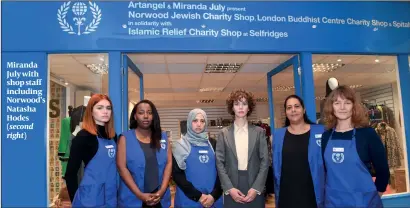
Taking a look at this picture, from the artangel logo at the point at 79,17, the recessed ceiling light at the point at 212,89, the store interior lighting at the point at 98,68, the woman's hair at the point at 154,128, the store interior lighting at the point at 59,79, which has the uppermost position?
the artangel logo at the point at 79,17

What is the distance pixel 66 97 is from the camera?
12.8 feet

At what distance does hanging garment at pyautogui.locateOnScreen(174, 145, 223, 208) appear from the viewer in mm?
2570

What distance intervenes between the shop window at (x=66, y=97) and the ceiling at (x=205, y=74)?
1cm

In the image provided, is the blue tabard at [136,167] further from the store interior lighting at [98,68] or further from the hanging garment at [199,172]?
the store interior lighting at [98,68]

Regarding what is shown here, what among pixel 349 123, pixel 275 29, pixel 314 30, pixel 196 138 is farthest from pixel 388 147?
pixel 196 138

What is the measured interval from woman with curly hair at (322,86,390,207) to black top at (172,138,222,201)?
84 centimetres

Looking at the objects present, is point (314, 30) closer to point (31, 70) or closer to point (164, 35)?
point (164, 35)

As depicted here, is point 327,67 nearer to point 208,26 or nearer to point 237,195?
point 208,26

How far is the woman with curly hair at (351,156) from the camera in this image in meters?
2.13

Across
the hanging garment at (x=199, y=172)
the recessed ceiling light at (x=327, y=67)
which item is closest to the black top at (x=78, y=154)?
the hanging garment at (x=199, y=172)

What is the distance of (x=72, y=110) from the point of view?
3.72 m

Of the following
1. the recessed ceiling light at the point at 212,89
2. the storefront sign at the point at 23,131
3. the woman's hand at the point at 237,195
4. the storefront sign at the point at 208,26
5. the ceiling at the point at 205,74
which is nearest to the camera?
the woman's hand at the point at 237,195

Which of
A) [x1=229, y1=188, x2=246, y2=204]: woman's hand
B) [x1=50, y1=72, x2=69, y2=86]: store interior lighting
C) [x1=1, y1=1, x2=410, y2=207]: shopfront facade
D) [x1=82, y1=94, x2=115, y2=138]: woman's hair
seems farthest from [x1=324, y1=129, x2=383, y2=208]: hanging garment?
[x1=50, y1=72, x2=69, y2=86]: store interior lighting

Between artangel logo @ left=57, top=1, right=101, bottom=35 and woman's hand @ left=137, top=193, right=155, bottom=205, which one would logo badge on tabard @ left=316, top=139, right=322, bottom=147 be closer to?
woman's hand @ left=137, top=193, right=155, bottom=205
